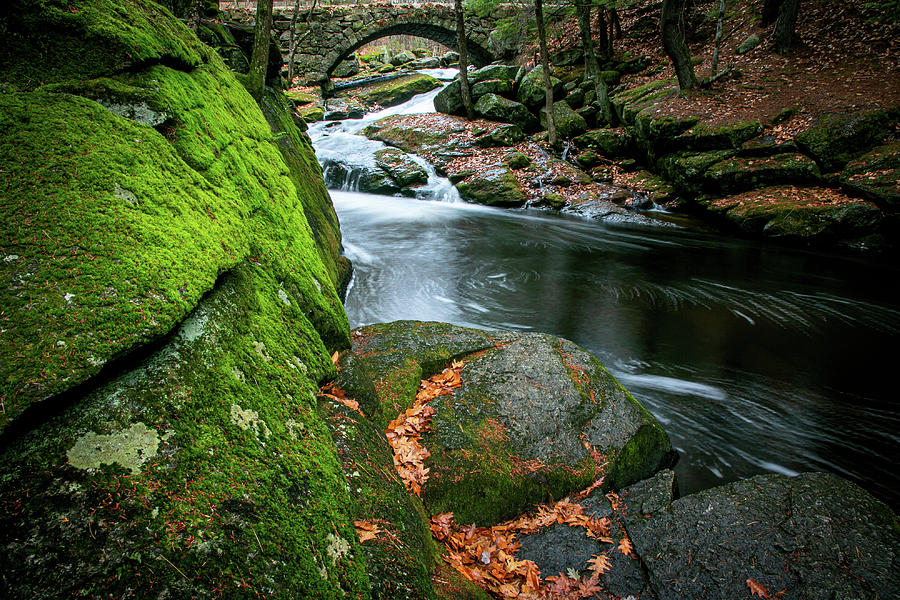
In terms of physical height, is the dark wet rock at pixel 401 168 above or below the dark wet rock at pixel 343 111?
below

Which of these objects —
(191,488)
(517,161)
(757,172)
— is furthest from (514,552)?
(517,161)

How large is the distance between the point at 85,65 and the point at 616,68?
73.4ft

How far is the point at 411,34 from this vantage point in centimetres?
2831

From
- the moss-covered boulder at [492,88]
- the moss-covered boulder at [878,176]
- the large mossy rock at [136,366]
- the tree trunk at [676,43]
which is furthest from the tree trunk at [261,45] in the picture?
the moss-covered boulder at [492,88]

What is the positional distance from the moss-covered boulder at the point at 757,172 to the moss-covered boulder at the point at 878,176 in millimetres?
756

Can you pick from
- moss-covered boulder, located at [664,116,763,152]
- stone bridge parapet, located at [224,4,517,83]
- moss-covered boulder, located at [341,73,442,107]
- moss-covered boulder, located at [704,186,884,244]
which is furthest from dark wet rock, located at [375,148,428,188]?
stone bridge parapet, located at [224,4,517,83]

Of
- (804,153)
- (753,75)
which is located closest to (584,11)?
(753,75)

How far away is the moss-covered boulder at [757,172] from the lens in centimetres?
1168

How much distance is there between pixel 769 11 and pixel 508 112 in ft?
36.2

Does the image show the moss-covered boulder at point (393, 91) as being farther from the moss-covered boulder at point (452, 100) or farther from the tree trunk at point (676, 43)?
the tree trunk at point (676, 43)

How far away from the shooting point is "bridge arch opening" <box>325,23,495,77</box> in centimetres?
2711

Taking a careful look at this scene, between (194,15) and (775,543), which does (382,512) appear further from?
(194,15)

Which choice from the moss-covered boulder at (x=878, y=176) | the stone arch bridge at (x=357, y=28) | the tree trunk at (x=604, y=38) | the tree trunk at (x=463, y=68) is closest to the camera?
the moss-covered boulder at (x=878, y=176)

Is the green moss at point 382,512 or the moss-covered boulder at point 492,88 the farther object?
the moss-covered boulder at point 492,88
